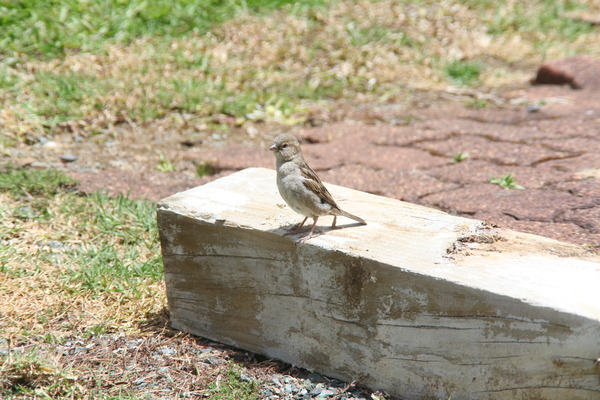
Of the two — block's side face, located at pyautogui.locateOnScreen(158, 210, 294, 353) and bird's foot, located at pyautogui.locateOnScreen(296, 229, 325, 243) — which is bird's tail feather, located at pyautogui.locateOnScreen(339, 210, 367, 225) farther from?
block's side face, located at pyautogui.locateOnScreen(158, 210, 294, 353)

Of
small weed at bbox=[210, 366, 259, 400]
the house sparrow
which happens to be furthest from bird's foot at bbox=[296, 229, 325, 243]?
small weed at bbox=[210, 366, 259, 400]

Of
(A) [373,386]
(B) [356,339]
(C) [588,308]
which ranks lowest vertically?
(A) [373,386]

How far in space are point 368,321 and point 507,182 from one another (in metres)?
2.03

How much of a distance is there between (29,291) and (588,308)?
2.47 metres

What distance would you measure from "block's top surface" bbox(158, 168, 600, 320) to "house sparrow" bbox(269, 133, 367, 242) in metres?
0.09

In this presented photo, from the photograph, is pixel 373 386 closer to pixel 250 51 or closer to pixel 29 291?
pixel 29 291

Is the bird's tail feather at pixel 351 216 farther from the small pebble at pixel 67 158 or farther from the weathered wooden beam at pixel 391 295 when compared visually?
the small pebble at pixel 67 158

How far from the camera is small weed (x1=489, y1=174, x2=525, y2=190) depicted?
A: 13.9 ft

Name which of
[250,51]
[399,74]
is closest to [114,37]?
[250,51]

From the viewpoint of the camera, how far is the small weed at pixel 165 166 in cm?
487

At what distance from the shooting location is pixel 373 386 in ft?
8.73

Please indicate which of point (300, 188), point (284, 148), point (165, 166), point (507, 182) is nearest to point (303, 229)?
point (300, 188)

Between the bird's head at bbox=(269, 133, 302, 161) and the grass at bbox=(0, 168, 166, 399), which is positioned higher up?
the bird's head at bbox=(269, 133, 302, 161)

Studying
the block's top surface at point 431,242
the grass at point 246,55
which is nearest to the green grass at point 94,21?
the grass at point 246,55
